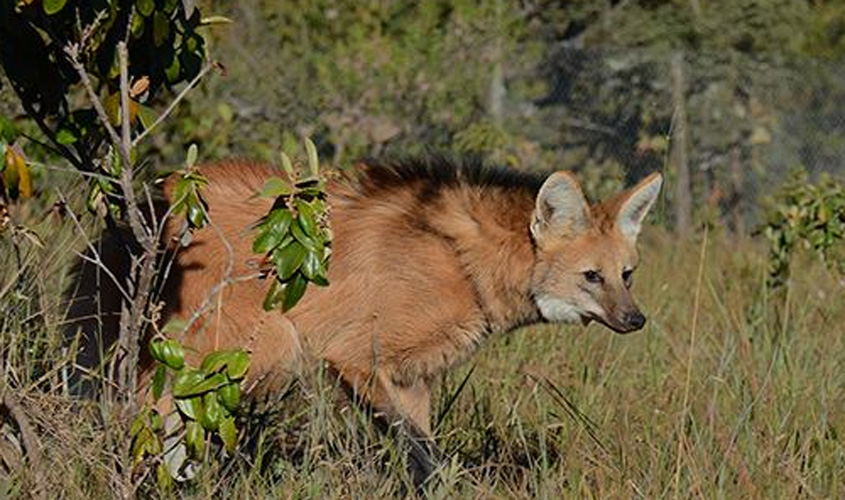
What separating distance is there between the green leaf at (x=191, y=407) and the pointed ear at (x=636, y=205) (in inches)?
78.6

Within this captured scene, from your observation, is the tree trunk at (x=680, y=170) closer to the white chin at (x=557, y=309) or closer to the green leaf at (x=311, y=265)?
the white chin at (x=557, y=309)

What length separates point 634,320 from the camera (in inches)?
181

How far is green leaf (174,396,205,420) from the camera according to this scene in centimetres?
321

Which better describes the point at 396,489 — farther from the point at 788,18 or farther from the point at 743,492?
the point at 788,18

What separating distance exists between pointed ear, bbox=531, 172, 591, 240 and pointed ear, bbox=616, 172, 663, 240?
0.52 ft

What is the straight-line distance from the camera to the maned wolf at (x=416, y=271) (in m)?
4.35

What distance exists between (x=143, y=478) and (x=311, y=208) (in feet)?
2.93

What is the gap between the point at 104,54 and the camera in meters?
3.42

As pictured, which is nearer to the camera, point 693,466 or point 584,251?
point 693,466

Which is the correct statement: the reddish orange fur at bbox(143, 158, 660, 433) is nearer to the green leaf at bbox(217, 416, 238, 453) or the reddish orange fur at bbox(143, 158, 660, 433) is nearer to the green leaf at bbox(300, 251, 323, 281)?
the green leaf at bbox(217, 416, 238, 453)

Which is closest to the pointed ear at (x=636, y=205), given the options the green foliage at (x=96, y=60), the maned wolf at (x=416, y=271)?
the maned wolf at (x=416, y=271)

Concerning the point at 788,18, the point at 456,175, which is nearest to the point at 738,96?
the point at 788,18

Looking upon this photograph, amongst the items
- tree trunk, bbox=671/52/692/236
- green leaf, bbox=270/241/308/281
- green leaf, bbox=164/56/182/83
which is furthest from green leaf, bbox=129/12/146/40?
tree trunk, bbox=671/52/692/236

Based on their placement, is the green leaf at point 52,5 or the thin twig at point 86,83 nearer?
the green leaf at point 52,5
